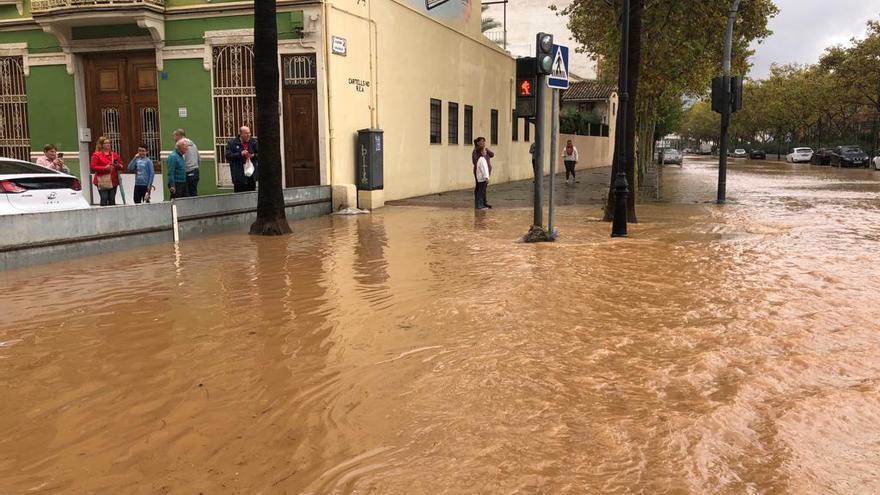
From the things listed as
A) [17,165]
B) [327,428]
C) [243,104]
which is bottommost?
[327,428]

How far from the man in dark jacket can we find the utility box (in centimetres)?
286

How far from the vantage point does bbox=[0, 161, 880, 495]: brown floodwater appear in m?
3.47

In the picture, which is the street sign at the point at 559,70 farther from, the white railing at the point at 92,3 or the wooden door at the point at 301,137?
the white railing at the point at 92,3

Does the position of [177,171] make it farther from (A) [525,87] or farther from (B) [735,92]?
(B) [735,92]

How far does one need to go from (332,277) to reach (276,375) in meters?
3.63

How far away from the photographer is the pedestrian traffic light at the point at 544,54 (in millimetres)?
10625

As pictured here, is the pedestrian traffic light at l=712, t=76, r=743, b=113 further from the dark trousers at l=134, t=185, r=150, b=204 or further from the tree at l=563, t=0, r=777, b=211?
the dark trousers at l=134, t=185, r=150, b=204

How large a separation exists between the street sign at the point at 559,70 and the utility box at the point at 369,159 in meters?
6.64

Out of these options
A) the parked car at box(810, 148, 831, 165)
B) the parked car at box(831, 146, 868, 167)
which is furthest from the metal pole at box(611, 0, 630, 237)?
the parked car at box(810, 148, 831, 165)

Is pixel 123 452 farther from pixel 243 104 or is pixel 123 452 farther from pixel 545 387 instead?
pixel 243 104

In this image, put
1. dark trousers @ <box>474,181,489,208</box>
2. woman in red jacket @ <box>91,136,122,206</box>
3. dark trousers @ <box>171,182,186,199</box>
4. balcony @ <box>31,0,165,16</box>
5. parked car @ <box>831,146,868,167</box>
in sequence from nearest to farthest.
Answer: woman in red jacket @ <box>91,136,122,206</box> → dark trousers @ <box>171,182,186,199</box> → balcony @ <box>31,0,165,16</box> → dark trousers @ <box>474,181,489,208</box> → parked car @ <box>831,146,868,167</box>

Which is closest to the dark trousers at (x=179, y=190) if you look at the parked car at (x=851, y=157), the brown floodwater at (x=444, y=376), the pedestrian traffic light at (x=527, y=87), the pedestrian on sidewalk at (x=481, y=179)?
the brown floodwater at (x=444, y=376)

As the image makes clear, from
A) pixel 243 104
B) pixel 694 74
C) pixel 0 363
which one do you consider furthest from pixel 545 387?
pixel 694 74

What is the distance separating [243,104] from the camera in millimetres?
16719
